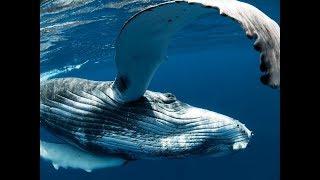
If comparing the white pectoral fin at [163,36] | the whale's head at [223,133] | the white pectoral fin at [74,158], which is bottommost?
the white pectoral fin at [74,158]

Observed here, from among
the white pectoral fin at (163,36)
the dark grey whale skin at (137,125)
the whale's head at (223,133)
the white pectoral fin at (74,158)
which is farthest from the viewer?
the white pectoral fin at (74,158)

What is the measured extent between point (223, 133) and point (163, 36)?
1268 millimetres

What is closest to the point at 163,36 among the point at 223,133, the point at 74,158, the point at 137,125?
the point at 137,125

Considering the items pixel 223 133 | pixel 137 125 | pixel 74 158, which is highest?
pixel 137 125

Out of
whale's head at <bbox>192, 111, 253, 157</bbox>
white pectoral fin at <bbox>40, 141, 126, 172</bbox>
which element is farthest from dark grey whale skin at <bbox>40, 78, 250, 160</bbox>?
white pectoral fin at <bbox>40, 141, 126, 172</bbox>

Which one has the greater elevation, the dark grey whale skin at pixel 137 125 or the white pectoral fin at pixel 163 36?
the white pectoral fin at pixel 163 36

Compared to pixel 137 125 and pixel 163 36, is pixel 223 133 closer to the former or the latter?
pixel 137 125

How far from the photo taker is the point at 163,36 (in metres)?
3.64

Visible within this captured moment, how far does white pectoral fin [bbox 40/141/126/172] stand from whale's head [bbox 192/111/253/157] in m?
1.08

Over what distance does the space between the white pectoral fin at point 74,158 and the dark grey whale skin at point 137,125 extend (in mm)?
146

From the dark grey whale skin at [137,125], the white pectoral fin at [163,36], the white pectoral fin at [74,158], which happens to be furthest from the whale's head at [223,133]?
the white pectoral fin at [74,158]

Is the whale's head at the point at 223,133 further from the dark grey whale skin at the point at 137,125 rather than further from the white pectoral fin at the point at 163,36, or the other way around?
the white pectoral fin at the point at 163,36

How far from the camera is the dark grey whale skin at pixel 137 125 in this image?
13.9 feet
